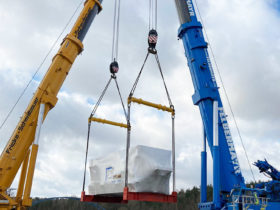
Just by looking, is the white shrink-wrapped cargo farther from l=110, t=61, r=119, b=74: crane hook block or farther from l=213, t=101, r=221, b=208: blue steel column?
l=110, t=61, r=119, b=74: crane hook block

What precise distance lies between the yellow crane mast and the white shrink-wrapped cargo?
217 centimetres

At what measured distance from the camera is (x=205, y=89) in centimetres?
1080

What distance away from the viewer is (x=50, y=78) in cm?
960

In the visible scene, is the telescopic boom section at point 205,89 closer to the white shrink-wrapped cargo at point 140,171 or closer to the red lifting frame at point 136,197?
the red lifting frame at point 136,197

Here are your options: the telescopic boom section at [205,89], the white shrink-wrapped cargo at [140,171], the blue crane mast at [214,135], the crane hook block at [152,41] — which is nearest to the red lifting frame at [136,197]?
the white shrink-wrapped cargo at [140,171]

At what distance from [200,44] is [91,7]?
4.03 meters

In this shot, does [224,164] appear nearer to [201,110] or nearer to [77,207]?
[201,110]

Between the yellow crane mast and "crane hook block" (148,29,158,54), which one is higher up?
"crane hook block" (148,29,158,54)

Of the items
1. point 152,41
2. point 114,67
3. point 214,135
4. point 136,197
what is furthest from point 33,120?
point 214,135

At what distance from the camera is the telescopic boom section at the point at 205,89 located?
10.0 m

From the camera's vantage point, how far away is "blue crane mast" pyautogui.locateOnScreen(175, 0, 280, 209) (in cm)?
949

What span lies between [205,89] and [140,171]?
407 cm

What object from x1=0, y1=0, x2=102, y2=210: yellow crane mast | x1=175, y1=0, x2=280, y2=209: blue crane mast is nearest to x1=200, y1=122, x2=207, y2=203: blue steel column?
x1=175, y1=0, x2=280, y2=209: blue crane mast

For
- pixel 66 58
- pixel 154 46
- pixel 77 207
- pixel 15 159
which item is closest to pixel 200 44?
pixel 154 46
